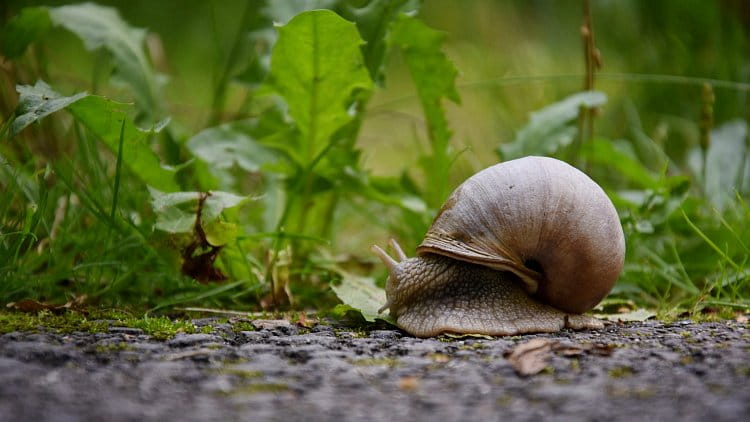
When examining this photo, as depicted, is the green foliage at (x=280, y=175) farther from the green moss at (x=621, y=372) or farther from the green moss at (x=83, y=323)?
the green moss at (x=621, y=372)

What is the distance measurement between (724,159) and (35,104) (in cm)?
366

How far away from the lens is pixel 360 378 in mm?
1546

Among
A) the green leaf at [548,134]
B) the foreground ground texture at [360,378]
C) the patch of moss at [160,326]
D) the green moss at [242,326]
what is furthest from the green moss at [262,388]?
the green leaf at [548,134]

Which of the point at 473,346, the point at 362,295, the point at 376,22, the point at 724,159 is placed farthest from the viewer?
the point at 724,159

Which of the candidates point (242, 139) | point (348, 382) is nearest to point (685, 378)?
point (348, 382)

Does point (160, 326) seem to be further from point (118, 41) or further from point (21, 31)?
point (118, 41)

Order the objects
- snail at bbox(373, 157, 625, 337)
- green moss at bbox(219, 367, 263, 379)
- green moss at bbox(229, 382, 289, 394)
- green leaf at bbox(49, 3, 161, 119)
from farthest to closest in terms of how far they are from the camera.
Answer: green leaf at bbox(49, 3, 161, 119) → snail at bbox(373, 157, 625, 337) → green moss at bbox(219, 367, 263, 379) → green moss at bbox(229, 382, 289, 394)

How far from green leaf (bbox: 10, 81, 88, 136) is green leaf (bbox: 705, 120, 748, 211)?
3.19 meters

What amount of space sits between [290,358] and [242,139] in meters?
1.58

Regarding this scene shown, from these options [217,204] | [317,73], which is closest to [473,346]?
[217,204]

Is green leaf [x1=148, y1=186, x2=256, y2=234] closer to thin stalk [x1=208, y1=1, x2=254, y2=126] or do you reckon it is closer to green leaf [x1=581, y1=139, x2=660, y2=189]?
thin stalk [x1=208, y1=1, x2=254, y2=126]

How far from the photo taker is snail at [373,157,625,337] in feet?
7.23

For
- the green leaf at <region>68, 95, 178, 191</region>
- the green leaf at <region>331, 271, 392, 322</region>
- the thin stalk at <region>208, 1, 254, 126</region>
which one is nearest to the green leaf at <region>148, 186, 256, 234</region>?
the green leaf at <region>68, 95, 178, 191</region>

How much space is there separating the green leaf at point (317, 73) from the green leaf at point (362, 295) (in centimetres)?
60
